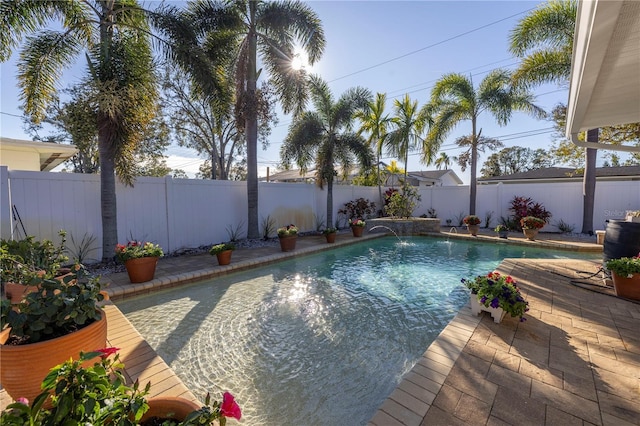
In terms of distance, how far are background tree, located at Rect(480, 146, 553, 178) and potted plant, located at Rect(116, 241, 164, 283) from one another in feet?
121

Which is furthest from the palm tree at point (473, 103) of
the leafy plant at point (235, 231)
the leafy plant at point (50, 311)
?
the leafy plant at point (50, 311)

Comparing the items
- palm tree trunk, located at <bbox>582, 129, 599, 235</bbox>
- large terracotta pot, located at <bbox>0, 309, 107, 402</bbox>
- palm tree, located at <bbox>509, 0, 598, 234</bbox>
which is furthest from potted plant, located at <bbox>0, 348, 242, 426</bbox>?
palm tree trunk, located at <bbox>582, 129, 599, 235</bbox>

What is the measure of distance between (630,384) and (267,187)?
27.8ft

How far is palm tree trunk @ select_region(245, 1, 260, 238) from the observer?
7793 millimetres

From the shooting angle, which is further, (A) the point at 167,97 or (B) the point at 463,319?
(A) the point at 167,97

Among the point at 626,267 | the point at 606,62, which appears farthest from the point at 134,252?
the point at 626,267

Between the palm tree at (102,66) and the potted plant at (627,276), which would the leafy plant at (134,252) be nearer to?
the palm tree at (102,66)

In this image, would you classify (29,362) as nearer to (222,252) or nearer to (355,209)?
(222,252)

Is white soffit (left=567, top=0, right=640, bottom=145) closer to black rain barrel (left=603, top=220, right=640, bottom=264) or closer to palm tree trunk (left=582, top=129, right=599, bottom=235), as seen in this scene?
black rain barrel (left=603, top=220, right=640, bottom=264)

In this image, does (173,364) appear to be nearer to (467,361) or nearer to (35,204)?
(467,361)

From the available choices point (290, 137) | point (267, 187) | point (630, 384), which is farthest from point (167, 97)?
point (630, 384)

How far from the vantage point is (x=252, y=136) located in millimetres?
8156

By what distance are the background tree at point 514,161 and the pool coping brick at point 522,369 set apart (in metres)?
35.0

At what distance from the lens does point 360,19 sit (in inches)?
297
